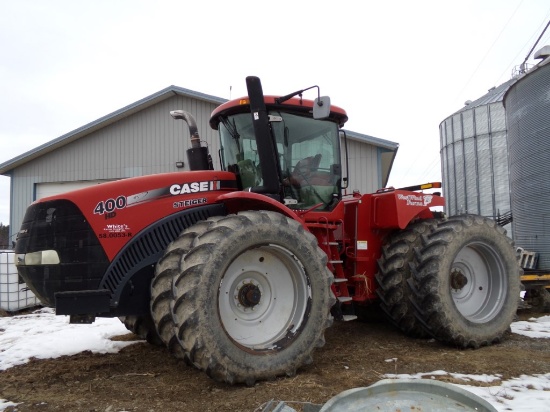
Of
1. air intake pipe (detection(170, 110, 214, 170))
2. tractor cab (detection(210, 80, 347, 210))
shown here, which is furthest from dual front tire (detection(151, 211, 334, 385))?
air intake pipe (detection(170, 110, 214, 170))

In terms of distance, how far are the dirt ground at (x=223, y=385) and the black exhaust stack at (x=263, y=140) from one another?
5.82 ft

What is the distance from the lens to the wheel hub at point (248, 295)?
4.09 metres

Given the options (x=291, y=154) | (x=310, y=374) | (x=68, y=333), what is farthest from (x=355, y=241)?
(x=68, y=333)

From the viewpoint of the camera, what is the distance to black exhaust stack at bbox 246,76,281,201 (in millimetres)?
4652

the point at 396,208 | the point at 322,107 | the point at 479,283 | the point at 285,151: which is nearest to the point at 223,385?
the point at 285,151

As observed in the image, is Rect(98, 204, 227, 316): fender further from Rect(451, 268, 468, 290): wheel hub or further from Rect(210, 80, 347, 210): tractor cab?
Rect(451, 268, 468, 290): wheel hub

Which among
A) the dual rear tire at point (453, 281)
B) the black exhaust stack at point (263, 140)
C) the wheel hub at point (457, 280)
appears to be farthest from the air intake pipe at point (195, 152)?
the wheel hub at point (457, 280)

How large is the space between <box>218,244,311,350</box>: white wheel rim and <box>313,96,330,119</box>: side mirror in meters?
1.37

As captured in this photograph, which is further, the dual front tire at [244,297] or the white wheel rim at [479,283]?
the white wheel rim at [479,283]

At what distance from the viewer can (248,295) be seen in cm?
409

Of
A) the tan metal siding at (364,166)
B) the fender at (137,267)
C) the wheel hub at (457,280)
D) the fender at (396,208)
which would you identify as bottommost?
the wheel hub at (457,280)

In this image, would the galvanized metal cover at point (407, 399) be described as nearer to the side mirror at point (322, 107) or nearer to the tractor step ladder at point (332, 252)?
the tractor step ladder at point (332, 252)

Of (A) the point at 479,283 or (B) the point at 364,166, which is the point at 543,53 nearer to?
(B) the point at 364,166

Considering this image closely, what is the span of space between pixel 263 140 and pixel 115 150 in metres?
12.7
